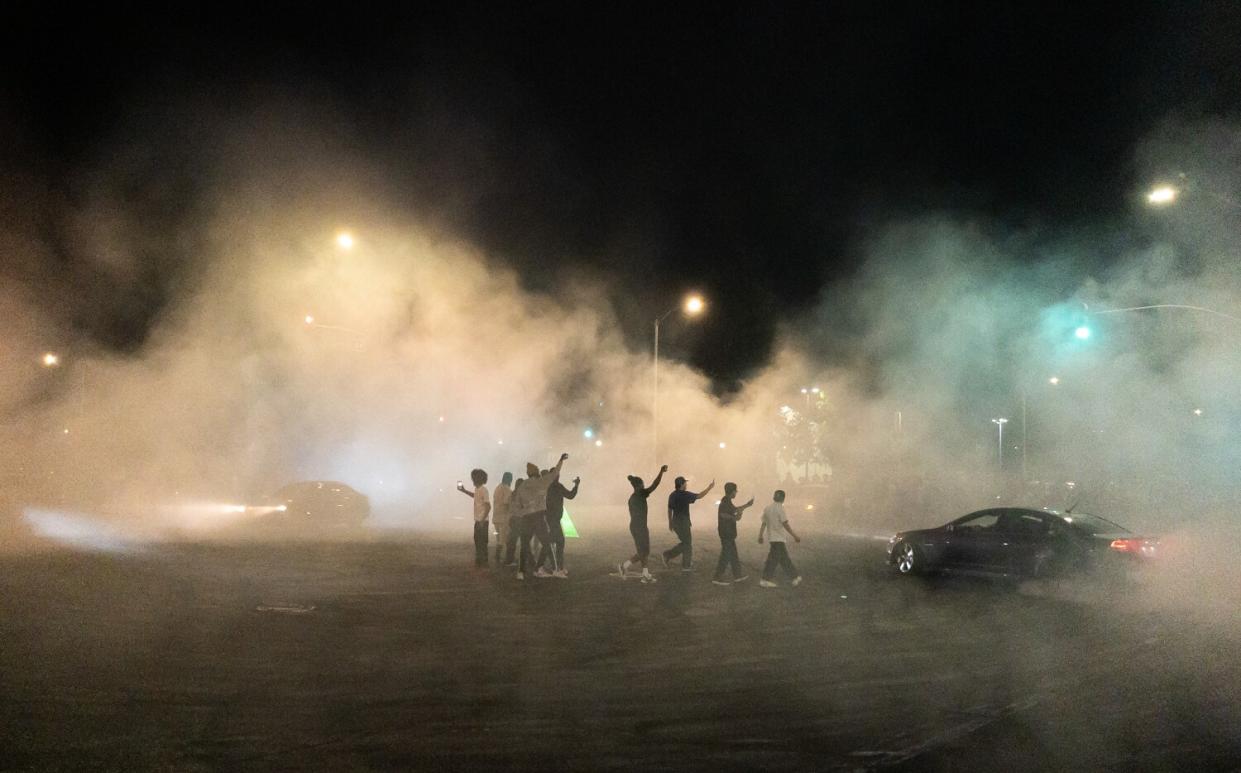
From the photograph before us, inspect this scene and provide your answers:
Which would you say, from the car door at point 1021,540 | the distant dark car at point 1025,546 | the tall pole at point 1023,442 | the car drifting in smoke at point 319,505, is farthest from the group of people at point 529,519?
the tall pole at point 1023,442

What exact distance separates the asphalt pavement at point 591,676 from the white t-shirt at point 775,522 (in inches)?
27.3

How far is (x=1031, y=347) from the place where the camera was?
74.2ft

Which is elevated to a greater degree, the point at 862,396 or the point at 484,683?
the point at 862,396

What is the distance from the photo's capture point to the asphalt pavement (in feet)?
15.7

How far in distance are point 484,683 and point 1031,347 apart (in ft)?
64.3

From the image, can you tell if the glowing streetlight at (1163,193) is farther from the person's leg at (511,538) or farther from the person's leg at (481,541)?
the person's leg at (481,541)

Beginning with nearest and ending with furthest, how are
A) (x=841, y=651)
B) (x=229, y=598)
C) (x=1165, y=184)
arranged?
(x=841, y=651) → (x=229, y=598) → (x=1165, y=184)

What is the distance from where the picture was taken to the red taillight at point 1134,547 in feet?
35.1

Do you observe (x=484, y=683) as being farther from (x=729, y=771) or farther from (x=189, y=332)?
(x=189, y=332)

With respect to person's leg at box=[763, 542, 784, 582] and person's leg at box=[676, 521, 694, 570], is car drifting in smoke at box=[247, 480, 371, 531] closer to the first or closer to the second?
person's leg at box=[676, 521, 694, 570]

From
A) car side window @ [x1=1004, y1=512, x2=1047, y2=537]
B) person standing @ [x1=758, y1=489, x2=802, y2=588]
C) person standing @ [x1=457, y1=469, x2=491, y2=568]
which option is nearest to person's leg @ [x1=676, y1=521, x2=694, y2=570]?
person standing @ [x1=758, y1=489, x2=802, y2=588]

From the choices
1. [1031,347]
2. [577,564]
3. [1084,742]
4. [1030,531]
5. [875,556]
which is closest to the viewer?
[1084,742]

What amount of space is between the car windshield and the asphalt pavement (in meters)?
0.70

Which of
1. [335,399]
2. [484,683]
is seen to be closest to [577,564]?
[484,683]
